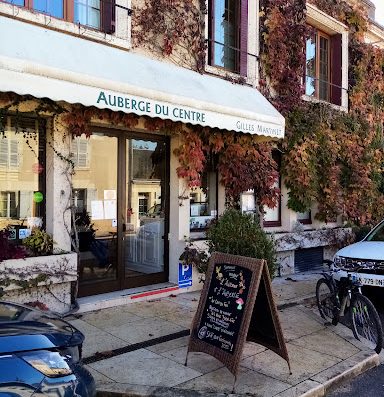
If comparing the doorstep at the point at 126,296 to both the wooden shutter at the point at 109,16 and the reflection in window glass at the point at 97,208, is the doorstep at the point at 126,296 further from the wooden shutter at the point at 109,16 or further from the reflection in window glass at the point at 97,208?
the wooden shutter at the point at 109,16

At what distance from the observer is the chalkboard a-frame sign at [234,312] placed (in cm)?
440

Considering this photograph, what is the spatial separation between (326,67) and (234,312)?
32.3 feet

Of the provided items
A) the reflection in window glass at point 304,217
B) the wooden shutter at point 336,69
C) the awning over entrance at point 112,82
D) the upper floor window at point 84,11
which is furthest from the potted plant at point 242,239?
the wooden shutter at point 336,69

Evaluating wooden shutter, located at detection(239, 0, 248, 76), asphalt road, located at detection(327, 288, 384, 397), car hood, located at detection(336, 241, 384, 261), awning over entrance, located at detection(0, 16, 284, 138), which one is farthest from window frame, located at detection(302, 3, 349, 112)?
asphalt road, located at detection(327, 288, 384, 397)

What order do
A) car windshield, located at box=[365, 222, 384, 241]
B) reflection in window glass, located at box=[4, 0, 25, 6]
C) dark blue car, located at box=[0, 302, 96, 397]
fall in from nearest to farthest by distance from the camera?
dark blue car, located at box=[0, 302, 96, 397], reflection in window glass, located at box=[4, 0, 25, 6], car windshield, located at box=[365, 222, 384, 241]

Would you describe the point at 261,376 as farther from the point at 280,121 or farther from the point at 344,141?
the point at 344,141

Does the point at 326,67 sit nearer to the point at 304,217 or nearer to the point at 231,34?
the point at 231,34

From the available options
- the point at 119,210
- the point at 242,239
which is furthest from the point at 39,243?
the point at 242,239

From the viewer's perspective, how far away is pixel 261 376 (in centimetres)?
469

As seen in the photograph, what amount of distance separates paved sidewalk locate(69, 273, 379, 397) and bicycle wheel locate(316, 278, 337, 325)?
0.51 feet

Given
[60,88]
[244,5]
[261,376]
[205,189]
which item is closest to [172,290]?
[205,189]

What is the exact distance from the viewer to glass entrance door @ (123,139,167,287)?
7.76m

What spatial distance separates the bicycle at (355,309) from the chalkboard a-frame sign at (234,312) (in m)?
1.62

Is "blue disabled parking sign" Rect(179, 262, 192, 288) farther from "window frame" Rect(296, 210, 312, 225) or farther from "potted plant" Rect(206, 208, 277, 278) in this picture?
"window frame" Rect(296, 210, 312, 225)
